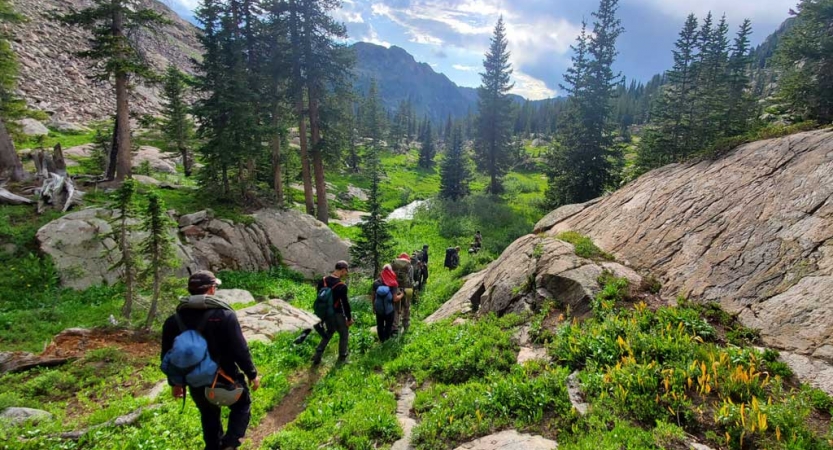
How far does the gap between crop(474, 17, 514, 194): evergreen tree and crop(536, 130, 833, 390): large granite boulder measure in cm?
3106

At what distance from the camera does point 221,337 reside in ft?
14.8

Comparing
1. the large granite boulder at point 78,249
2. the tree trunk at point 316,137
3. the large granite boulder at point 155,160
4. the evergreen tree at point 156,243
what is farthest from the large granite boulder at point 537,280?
the large granite boulder at point 155,160

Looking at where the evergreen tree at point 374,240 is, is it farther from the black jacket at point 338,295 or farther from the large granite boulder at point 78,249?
the black jacket at point 338,295

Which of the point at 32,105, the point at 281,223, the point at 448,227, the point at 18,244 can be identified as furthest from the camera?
the point at 32,105

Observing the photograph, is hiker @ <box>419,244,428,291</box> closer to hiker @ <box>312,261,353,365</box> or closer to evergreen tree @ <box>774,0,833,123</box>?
hiker @ <box>312,261,353,365</box>

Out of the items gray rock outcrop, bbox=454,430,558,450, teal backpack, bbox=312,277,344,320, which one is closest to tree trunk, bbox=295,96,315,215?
teal backpack, bbox=312,277,344,320

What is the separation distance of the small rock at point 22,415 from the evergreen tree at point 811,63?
26254mm

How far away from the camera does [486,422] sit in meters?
5.23

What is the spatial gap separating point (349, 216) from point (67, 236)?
79.5ft

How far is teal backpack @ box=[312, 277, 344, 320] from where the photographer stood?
7988 mm

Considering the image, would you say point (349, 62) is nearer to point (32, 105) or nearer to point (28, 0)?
point (32, 105)

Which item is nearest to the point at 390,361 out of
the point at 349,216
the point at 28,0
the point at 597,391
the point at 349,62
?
the point at 597,391

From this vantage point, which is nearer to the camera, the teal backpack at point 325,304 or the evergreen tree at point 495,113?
the teal backpack at point 325,304

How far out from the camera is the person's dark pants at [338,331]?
8141 mm
